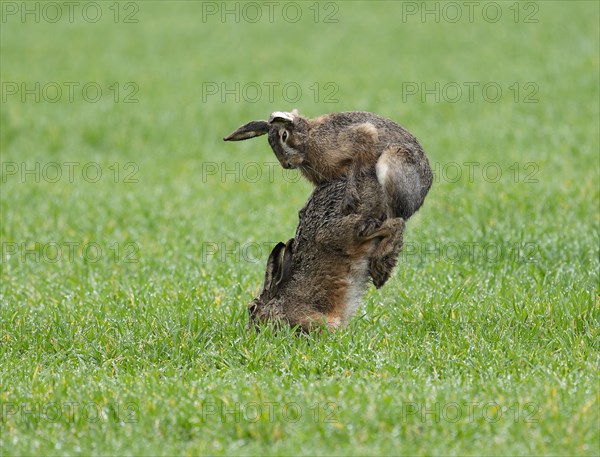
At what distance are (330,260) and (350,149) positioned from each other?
2.02 feet

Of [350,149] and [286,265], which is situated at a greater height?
[350,149]

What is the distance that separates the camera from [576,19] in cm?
1853

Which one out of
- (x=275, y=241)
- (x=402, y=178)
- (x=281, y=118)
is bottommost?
(x=275, y=241)

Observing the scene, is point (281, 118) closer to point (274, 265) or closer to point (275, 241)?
point (274, 265)

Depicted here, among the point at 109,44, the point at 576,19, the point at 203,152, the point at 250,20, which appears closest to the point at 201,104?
the point at 203,152

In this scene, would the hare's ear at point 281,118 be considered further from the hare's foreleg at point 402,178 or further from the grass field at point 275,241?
the grass field at point 275,241

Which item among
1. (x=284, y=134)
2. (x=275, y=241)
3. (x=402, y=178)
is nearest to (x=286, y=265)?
(x=284, y=134)

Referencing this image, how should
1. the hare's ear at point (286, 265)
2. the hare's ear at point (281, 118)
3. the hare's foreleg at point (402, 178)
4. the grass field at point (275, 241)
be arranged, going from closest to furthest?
the grass field at point (275, 241) → the hare's foreleg at point (402, 178) → the hare's ear at point (281, 118) → the hare's ear at point (286, 265)

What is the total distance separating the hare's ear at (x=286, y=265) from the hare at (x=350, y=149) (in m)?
0.44

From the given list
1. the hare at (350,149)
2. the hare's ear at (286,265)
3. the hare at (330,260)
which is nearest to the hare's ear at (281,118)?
the hare at (350,149)

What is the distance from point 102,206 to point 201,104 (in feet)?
16.6

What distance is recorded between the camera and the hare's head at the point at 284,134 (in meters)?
5.29

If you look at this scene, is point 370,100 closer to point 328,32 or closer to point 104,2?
point 328,32

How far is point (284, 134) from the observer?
5316 millimetres
